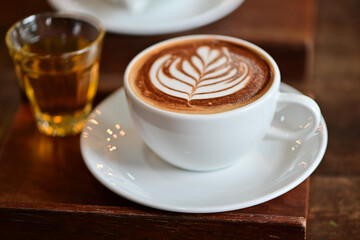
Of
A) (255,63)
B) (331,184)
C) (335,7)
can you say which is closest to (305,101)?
(255,63)

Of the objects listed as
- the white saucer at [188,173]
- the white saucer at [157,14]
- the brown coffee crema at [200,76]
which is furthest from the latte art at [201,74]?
the white saucer at [157,14]

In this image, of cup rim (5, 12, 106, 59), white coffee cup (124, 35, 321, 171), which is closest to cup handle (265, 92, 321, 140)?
white coffee cup (124, 35, 321, 171)

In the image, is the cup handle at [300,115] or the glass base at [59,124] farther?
the glass base at [59,124]

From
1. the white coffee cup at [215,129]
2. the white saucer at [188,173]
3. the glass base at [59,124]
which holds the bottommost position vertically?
the glass base at [59,124]

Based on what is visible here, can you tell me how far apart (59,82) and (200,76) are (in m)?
0.24

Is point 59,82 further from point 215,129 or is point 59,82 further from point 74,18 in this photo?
point 215,129

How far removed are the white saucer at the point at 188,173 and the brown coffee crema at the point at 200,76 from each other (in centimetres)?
10

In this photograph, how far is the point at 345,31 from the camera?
4.31ft

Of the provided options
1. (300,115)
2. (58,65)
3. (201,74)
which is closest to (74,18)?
(58,65)

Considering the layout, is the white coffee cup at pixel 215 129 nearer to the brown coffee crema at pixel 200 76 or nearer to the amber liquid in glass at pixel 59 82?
the brown coffee crema at pixel 200 76

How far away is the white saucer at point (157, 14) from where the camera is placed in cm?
98

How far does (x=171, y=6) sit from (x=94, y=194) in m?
0.49

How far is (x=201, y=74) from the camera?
712mm

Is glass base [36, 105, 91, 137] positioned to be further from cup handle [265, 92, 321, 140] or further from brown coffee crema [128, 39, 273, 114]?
cup handle [265, 92, 321, 140]
